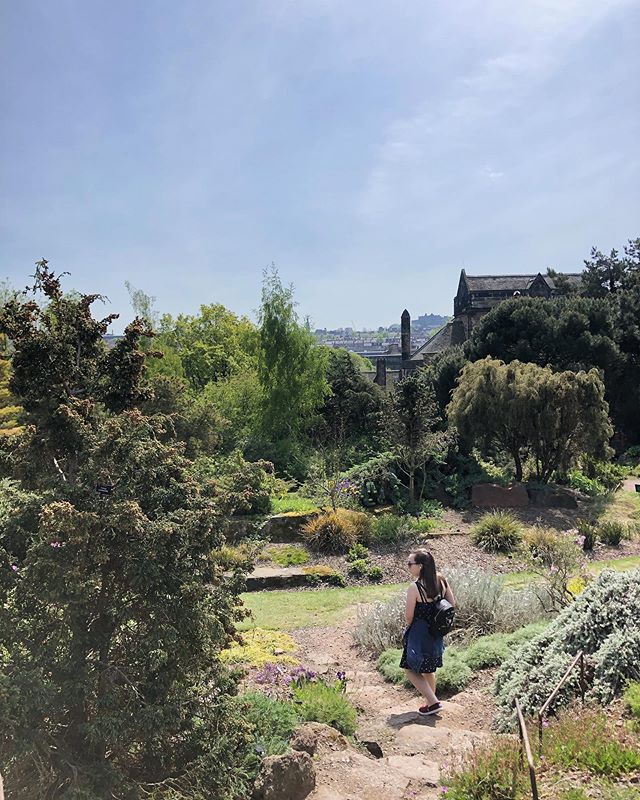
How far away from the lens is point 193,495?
411 centimetres

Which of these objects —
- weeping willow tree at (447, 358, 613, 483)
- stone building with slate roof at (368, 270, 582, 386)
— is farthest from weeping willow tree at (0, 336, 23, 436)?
stone building with slate roof at (368, 270, 582, 386)

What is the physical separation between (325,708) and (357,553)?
22.7 feet

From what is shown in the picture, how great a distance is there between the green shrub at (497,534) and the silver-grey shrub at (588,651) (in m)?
6.66

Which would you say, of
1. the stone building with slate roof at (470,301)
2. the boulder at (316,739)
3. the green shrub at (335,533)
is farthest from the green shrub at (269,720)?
the stone building with slate roof at (470,301)

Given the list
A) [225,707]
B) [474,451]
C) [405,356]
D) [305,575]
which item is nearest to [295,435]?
A: [474,451]

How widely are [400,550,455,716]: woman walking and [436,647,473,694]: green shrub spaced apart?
0.51m

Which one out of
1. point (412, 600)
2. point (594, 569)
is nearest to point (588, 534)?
point (594, 569)

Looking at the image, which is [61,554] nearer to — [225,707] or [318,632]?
[225,707]

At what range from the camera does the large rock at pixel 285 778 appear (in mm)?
3721

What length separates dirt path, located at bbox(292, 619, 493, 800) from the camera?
156 inches

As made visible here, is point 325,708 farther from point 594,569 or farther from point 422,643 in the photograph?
point 594,569

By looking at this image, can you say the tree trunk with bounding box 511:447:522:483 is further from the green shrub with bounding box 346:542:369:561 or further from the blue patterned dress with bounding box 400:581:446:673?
the blue patterned dress with bounding box 400:581:446:673

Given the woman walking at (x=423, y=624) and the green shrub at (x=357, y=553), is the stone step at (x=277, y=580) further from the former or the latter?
the woman walking at (x=423, y=624)

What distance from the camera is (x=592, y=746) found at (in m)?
3.63
